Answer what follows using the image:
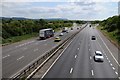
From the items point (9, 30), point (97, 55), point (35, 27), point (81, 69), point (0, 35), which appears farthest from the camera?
point (35, 27)

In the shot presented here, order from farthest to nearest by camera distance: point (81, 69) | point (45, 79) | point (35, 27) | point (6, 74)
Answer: point (35, 27), point (81, 69), point (6, 74), point (45, 79)

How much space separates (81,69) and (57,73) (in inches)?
167

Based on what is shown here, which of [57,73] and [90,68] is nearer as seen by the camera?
[57,73]

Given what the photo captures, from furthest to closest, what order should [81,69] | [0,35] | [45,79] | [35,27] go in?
1. [35,27]
2. [0,35]
3. [81,69]
4. [45,79]

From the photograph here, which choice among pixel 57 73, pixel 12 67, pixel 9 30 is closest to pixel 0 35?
pixel 9 30

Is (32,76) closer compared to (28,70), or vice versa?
(32,76)

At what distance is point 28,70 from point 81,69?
7.04 metres

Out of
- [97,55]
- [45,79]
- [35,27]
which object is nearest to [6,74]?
[45,79]

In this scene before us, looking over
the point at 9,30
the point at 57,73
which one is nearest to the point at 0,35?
the point at 9,30

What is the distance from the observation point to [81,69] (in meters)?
30.3

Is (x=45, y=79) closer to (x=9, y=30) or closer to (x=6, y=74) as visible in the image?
(x=6, y=74)

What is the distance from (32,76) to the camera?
1005 inches

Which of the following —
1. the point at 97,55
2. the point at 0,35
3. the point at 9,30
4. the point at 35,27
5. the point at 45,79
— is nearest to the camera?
the point at 45,79

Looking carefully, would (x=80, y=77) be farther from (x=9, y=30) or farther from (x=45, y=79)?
(x=9, y=30)
